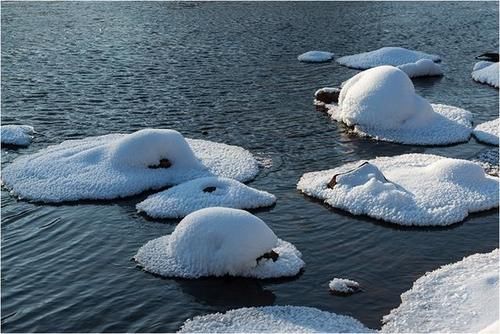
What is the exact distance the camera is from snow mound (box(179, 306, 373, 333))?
19.2 m

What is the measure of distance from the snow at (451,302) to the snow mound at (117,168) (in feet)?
38.6

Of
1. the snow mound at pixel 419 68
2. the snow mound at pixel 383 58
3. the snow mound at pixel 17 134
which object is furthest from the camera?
the snow mound at pixel 383 58

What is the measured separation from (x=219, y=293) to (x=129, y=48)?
45.6 meters

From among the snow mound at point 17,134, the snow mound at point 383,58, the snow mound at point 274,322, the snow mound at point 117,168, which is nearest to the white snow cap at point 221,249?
the snow mound at point 274,322

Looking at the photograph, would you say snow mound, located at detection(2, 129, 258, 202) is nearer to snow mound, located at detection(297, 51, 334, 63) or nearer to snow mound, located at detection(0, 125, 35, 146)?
snow mound, located at detection(0, 125, 35, 146)

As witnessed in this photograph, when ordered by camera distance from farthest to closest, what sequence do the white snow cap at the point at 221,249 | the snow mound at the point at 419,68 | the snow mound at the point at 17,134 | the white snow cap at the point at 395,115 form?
1. the snow mound at the point at 419,68
2. the white snow cap at the point at 395,115
3. the snow mound at the point at 17,134
4. the white snow cap at the point at 221,249

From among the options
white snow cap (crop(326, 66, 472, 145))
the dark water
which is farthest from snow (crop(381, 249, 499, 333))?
white snow cap (crop(326, 66, 472, 145))

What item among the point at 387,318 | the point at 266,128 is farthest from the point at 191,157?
the point at 387,318

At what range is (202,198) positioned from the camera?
28.0m

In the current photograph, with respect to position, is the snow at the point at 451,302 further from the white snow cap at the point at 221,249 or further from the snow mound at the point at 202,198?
the snow mound at the point at 202,198

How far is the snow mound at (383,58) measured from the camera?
5588cm

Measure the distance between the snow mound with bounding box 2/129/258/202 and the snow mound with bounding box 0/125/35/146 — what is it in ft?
9.91

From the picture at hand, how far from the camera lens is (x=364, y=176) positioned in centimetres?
2945

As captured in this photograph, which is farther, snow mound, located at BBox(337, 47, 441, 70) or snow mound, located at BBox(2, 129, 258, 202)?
snow mound, located at BBox(337, 47, 441, 70)
